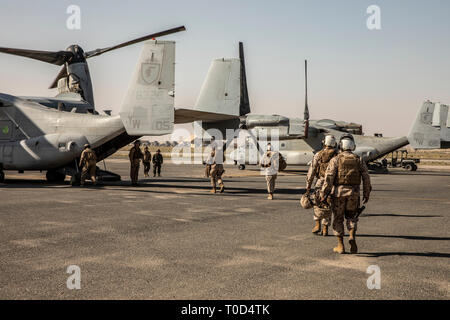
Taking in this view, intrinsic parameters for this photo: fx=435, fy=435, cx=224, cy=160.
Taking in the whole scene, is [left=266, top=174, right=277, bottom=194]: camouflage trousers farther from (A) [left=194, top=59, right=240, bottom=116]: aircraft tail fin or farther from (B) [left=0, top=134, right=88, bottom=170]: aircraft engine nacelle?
(B) [left=0, top=134, right=88, bottom=170]: aircraft engine nacelle

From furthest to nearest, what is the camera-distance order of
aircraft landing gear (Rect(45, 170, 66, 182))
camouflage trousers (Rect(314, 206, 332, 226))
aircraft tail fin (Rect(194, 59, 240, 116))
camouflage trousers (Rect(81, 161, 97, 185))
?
aircraft tail fin (Rect(194, 59, 240, 116)) → aircraft landing gear (Rect(45, 170, 66, 182)) → camouflage trousers (Rect(81, 161, 97, 185)) → camouflage trousers (Rect(314, 206, 332, 226))

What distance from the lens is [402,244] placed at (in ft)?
26.3

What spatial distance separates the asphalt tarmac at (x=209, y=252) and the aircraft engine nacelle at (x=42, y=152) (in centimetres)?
576

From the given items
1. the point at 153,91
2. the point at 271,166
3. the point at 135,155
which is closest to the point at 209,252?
the point at 271,166

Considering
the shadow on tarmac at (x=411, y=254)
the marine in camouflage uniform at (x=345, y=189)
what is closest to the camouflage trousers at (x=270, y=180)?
the marine in camouflage uniform at (x=345, y=189)

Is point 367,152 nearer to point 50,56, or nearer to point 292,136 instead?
point 292,136

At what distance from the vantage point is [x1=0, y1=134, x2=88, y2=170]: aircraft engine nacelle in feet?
61.0

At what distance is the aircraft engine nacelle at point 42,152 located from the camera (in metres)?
18.6

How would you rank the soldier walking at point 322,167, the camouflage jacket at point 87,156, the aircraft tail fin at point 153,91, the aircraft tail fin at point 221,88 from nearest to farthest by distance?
1. the soldier walking at point 322,167
2. the aircraft tail fin at point 153,91
3. the camouflage jacket at point 87,156
4. the aircraft tail fin at point 221,88

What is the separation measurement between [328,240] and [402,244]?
1.33 metres

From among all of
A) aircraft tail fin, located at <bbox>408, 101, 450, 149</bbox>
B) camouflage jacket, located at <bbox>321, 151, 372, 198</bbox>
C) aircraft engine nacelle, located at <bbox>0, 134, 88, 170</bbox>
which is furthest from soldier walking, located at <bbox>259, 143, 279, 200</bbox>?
aircraft tail fin, located at <bbox>408, 101, 450, 149</bbox>

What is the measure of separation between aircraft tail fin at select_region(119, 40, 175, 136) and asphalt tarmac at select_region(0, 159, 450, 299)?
428cm

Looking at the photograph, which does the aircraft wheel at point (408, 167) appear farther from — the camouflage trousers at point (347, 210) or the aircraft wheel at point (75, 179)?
the camouflage trousers at point (347, 210)
